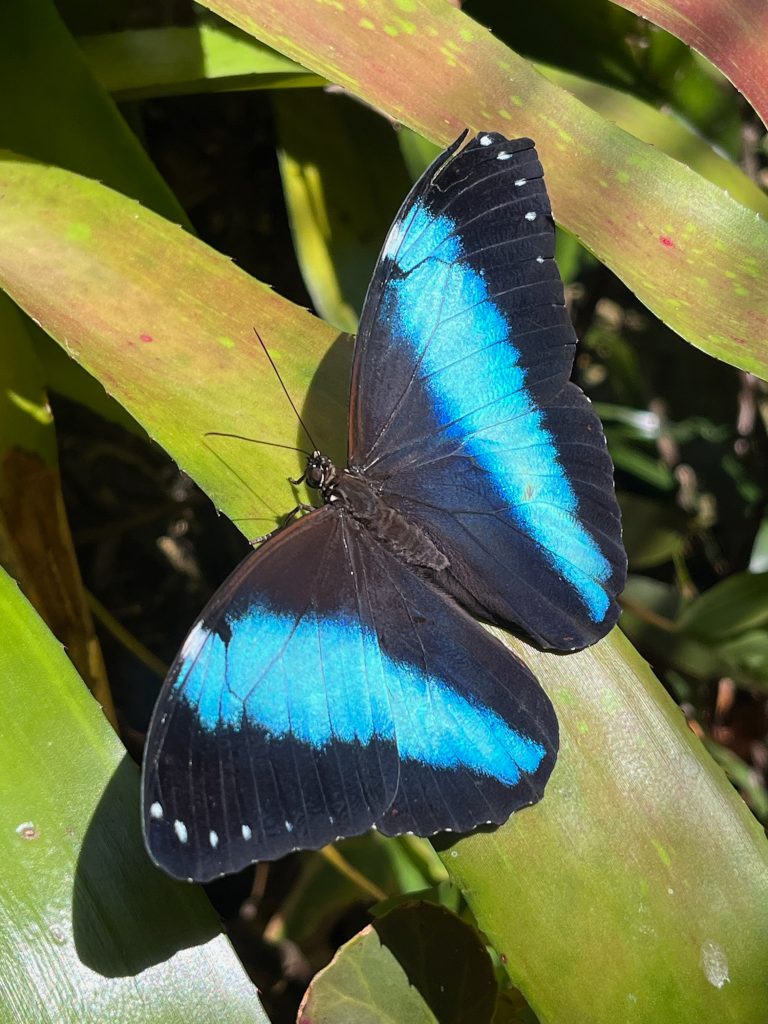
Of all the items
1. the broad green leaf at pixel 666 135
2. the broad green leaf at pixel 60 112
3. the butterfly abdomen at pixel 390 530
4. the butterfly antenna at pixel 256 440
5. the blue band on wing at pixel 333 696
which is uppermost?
the broad green leaf at pixel 666 135

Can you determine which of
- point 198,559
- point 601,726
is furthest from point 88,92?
point 601,726

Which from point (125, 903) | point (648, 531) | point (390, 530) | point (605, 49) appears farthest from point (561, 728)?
point (605, 49)

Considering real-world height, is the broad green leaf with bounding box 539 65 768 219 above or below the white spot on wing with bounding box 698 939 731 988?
above

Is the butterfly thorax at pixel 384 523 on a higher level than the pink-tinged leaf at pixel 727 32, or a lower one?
lower

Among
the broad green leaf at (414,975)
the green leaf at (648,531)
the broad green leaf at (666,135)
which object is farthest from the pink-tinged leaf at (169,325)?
the green leaf at (648,531)

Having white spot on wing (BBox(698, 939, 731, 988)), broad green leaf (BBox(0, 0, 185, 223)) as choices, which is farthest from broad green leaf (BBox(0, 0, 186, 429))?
white spot on wing (BBox(698, 939, 731, 988))

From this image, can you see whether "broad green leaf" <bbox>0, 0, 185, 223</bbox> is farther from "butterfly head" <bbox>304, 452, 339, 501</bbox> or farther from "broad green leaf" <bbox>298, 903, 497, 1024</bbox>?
"broad green leaf" <bbox>298, 903, 497, 1024</bbox>

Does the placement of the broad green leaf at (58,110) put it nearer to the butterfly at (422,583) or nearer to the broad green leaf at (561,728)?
the broad green leaf at (561,728)

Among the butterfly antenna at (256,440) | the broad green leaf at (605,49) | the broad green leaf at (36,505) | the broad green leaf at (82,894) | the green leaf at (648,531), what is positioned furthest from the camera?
the green leaf at (648,531)
